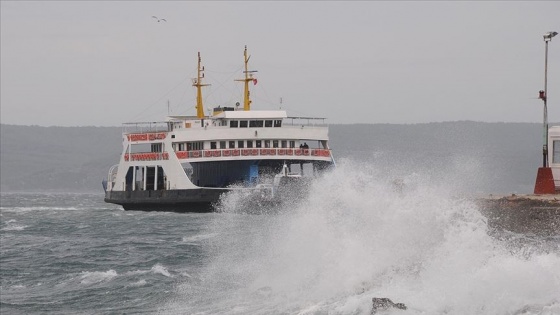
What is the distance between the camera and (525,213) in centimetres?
3475

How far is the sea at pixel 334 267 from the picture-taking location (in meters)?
21.7

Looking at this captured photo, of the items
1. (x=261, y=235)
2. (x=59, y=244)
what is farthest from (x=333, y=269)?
(x=59, y=244)

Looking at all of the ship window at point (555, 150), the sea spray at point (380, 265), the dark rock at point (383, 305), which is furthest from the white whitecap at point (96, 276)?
the ship window at point (555, 150)

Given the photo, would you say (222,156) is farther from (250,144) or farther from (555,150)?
(555,150)

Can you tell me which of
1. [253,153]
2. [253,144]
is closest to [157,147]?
[253,144]

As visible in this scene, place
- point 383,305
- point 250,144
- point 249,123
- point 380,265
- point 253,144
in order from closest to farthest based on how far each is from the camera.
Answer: point 383,305 < point 380,265 < point 253,144 < point 250,144 < point 249,123

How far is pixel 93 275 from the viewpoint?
118 feet

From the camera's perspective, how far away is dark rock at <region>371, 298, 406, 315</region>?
2169 centimetres

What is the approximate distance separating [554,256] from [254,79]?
2189 inches

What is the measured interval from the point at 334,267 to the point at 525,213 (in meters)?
9.84

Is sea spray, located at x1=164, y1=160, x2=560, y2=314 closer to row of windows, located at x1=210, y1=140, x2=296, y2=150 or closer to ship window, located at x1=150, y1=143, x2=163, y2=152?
row of windows, located at x1=210, y1=140, x2=296, y2=150

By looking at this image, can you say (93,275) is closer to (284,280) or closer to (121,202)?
(284,280)

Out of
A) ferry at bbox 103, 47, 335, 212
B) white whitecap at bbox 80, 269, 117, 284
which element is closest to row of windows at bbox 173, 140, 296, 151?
ferry at bbox 103, 47, 335, 212

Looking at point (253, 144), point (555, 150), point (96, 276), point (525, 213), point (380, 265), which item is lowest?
point (96, 276)
